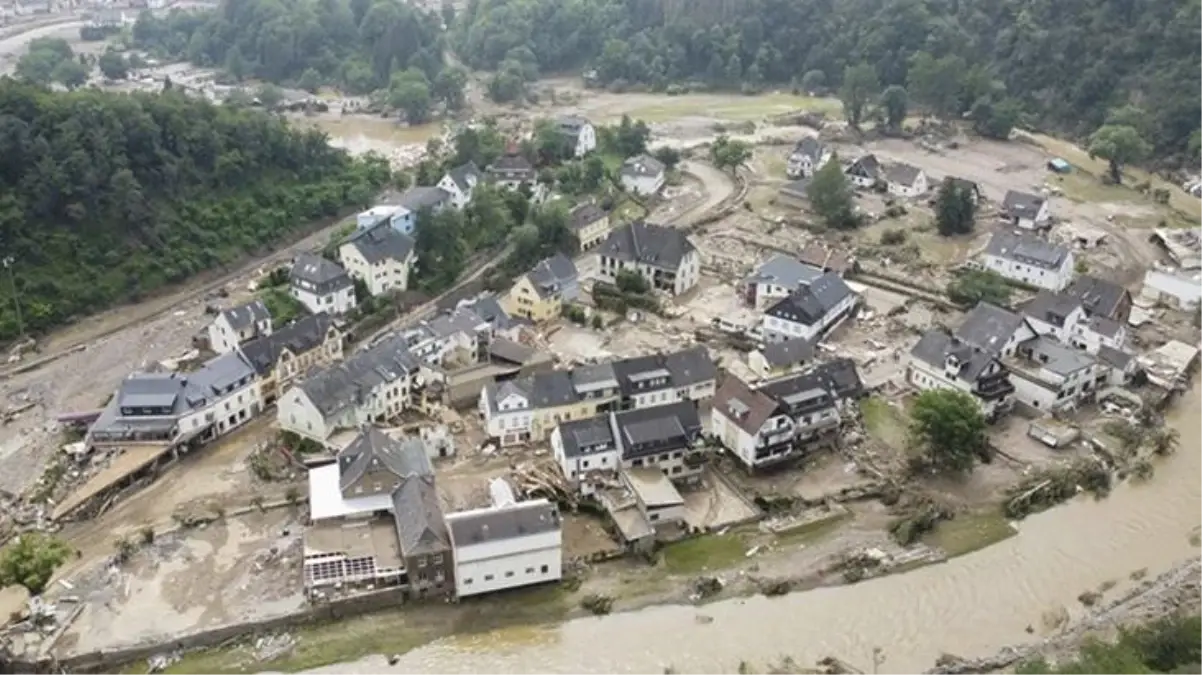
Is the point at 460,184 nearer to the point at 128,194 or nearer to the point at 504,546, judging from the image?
the point at 128,194

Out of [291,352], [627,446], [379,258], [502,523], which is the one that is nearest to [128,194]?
[379,258]

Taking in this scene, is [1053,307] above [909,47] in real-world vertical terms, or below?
below

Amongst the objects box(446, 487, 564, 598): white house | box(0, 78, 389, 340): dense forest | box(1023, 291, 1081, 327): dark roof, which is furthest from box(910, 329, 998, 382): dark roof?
box(0, 78, 389, 340): dense forest

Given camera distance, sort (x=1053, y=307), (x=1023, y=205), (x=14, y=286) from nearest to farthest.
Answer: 1. (x=1053, y=307)
2. (x=14, y=286)
3. (x=1023, y=205)

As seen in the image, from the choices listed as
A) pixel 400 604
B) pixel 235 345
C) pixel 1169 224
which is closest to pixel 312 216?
pixel 235 345

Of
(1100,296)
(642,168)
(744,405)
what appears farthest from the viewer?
(642,168)

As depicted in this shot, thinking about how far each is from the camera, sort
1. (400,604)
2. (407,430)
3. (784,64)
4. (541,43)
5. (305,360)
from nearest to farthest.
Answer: (400,604), (407,430), (305,360), (784,64), (541,43)

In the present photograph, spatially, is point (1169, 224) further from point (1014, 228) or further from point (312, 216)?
point (312, 216)
